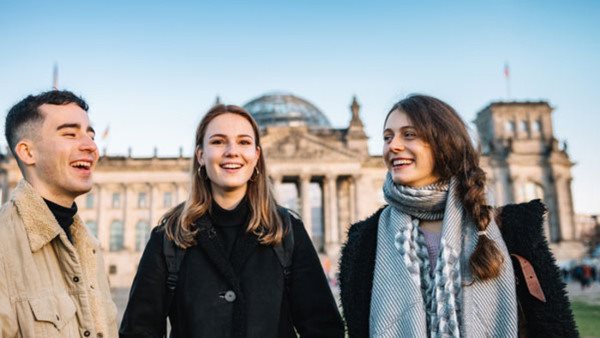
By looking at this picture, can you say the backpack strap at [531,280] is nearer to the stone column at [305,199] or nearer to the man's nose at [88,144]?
the man's nose at [88,144]

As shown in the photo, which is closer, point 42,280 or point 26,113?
point 42,280

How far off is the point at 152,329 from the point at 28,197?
145cm

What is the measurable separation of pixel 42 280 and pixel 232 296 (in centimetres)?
141

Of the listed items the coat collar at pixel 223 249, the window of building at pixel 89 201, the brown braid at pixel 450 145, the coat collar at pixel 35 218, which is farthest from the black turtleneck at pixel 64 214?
the window of building at pixel 89 201

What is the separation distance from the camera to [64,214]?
4113mm

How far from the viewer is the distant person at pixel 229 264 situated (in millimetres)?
4211

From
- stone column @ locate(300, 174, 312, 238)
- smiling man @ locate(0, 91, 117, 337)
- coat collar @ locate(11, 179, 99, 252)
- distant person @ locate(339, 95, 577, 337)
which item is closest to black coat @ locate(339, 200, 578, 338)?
distant person @ locate(339, 95, 577, 337)

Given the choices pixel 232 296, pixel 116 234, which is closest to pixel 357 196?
pixel 116 234

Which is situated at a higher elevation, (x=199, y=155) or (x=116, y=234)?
(x=199, y=155)

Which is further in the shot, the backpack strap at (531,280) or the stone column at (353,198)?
the stone column at (353,198)

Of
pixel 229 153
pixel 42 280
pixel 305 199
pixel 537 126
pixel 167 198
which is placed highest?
pixel 537 126

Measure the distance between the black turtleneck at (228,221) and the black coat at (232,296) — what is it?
0.10 m

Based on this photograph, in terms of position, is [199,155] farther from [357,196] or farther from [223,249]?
[357,196]

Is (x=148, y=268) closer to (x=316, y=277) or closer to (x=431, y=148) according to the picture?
(x=316, y=277)
